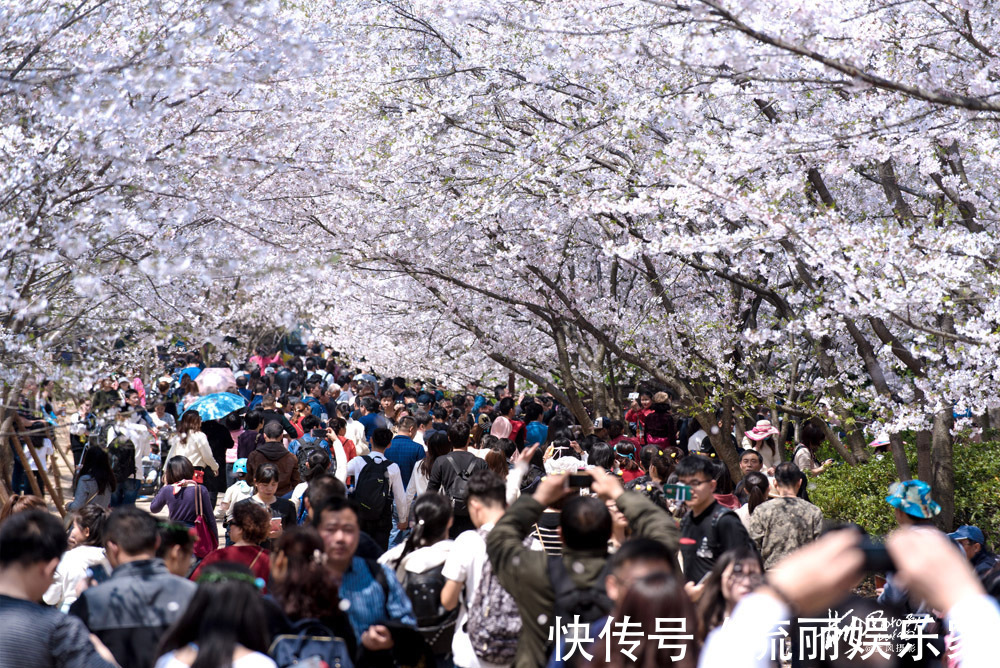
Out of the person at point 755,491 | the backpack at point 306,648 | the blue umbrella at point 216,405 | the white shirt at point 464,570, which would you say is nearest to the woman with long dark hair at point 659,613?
the backpack at point 306,648

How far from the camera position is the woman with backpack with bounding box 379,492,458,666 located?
5043mm

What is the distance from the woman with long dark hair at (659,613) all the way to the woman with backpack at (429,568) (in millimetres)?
1888

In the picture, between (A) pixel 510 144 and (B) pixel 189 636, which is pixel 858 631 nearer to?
(B) pixel 189 636

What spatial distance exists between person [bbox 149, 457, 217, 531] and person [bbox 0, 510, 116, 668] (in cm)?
348

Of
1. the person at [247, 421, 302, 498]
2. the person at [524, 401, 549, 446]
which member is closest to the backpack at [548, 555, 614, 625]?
the person at [247, 421, 302, 498]

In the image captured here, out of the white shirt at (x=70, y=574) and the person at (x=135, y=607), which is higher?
the person at (x=135, y=607)

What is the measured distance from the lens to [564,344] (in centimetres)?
1452

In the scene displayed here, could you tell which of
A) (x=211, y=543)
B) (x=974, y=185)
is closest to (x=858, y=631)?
(x=211, y=543)

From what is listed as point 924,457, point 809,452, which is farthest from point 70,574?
point 809,452

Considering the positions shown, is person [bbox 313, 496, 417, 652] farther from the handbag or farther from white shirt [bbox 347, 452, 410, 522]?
white shirt [bbox 347, 452, 410, 522]

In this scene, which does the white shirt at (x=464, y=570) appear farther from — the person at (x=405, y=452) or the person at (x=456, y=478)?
the person at (x=405, y=452)

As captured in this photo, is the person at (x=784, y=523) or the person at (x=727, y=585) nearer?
the person at (x=727, y=585)

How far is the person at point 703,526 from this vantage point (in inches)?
225

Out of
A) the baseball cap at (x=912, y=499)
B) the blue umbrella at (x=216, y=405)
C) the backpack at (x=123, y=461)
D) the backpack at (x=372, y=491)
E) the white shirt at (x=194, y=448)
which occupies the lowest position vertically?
the backpack at (x=123, y=461)
